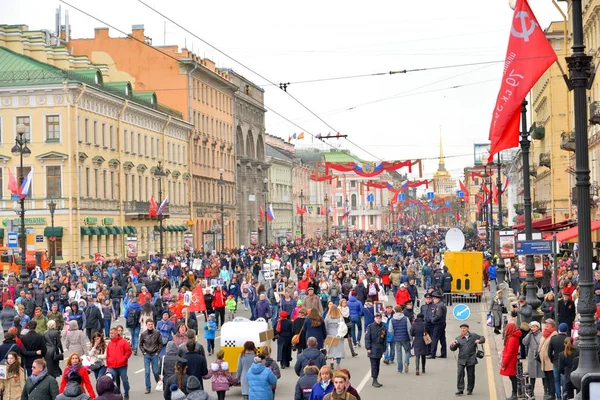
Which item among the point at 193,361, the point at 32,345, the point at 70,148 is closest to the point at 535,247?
the point at 193,361

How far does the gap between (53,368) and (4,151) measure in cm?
4294

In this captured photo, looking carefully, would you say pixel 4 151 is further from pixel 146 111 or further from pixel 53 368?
pixel 53 368

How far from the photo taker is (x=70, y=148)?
59.9m

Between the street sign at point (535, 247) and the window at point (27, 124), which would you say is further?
the window at point (27, 124)

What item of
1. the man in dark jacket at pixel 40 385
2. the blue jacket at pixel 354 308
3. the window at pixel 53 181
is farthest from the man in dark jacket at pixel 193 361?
the window at pixel 53 181

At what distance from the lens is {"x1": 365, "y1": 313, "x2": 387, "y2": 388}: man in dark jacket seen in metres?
20.5

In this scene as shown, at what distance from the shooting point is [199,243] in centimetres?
9138

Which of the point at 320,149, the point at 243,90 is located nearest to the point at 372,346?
the point at 243,90

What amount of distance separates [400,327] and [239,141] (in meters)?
88.0

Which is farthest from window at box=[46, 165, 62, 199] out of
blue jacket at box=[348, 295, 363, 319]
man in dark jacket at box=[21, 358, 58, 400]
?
man in dark jacket at box=[21, 358, 58, 400]

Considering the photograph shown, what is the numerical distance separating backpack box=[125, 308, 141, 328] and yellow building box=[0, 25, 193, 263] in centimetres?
2585

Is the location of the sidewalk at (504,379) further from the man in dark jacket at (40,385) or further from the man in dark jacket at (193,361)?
the man in dark jacket at (40,385)

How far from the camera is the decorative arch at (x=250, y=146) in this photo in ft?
373

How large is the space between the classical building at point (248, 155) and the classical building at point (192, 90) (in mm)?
5281
